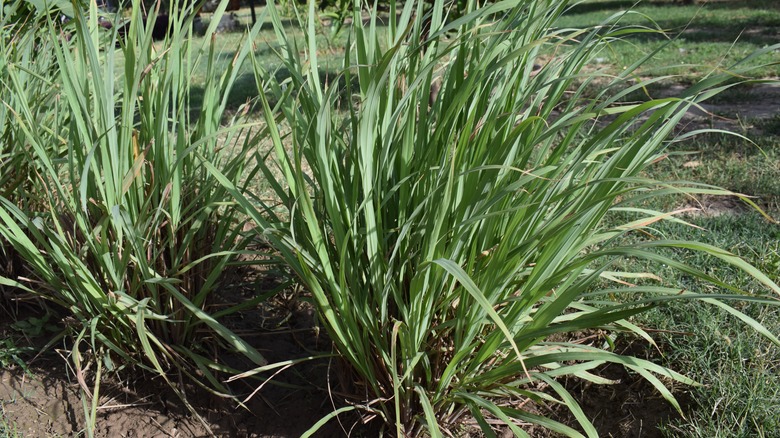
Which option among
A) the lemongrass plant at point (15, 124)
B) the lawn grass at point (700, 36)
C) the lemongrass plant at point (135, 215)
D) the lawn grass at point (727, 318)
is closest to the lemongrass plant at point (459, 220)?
the lawn grass at point (727, 318)

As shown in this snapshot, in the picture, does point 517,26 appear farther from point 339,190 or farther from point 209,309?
point 209,309

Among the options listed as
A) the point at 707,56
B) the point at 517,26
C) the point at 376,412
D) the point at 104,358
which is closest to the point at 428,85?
the point at 517,26

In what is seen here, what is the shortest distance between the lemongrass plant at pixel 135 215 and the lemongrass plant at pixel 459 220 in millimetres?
307

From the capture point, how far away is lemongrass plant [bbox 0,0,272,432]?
1.73m

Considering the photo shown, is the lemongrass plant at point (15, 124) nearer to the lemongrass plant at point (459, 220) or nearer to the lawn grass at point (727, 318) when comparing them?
the lawn grass at point (727, 318)

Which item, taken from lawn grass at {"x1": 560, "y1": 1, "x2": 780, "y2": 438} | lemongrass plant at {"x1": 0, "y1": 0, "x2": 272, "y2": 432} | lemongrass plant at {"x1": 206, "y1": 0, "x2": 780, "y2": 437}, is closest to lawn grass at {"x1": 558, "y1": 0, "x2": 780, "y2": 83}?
lawn grass at {"x1": 560, "y1": 1, "x2": 780, "y2": 438}

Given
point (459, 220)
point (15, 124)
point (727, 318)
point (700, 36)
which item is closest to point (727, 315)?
point (727, 318)

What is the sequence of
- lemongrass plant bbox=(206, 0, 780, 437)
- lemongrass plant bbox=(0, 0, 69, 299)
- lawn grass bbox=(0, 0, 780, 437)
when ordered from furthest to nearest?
lemongrass plant bbox=(0, 0, 69, 299), lawn grass bbox=(0, 0, 780, 437), lemongrass plant bbox=(206, 0, 780, 437)

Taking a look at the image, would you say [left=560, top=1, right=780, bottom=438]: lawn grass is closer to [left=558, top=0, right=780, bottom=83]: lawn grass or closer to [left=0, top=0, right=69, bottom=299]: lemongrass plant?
[left=558, top=0, right=780, bottom=83]: lawn grass

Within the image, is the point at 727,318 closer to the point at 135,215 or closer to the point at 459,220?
the point at 459,220

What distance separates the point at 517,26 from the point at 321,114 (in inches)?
22.3

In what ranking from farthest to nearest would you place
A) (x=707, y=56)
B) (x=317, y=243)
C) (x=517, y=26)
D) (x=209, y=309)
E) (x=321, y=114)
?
1. (x=707, y=56)
2. (x=209, y=309)
3. (x=517, y=26)
4. (x=317, y=243)
5. (x=321, y=114)

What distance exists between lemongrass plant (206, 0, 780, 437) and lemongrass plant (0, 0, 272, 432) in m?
0.31

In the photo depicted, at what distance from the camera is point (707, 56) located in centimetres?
742
